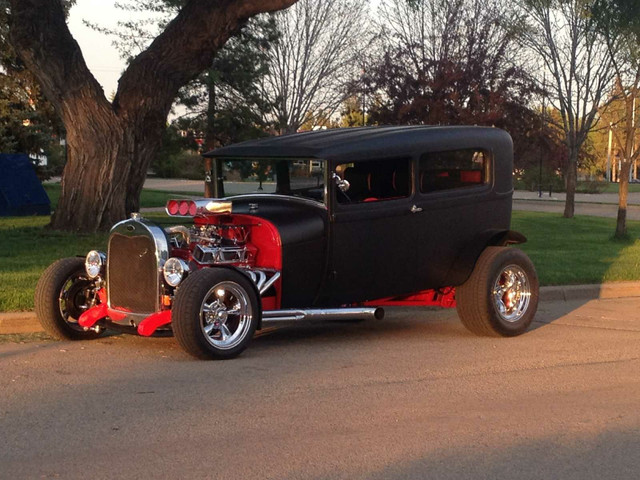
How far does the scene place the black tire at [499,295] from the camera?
9.17 m

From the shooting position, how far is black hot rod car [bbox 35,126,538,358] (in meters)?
7.97

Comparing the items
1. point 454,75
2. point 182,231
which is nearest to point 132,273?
point 182,231

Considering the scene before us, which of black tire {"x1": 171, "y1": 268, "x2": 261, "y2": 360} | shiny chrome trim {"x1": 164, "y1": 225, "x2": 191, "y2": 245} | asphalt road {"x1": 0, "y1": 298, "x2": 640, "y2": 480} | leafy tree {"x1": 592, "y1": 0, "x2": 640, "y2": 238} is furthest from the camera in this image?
leafy tree {"x1": 592, "y1": 0, "x2": 640, "y2": 238}

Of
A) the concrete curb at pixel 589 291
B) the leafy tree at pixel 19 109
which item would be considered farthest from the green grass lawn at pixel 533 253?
the leafy tree at pixel 19 109

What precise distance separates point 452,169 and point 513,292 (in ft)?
4.40

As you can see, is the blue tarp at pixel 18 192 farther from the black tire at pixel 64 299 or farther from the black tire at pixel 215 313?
the black tire at pixel 215 313

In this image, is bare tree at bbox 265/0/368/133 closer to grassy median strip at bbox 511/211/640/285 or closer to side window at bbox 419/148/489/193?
grassy median strip at bbox 511/211/640/285

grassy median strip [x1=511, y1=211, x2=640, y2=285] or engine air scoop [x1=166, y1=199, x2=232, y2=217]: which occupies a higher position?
engine air scoop [x1=166, y1=199, x2=232, y2=217]

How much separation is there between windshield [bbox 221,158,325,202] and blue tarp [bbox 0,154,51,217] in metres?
13.3

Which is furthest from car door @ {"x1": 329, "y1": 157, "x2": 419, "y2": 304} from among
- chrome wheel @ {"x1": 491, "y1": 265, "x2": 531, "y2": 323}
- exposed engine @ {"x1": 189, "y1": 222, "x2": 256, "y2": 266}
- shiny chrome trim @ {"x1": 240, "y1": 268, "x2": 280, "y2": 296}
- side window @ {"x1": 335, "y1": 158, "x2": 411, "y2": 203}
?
chrome wheel @ {"x1": 491, "y1": 265, "x2": 531, "y2": 323}

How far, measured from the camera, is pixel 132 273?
322 inches

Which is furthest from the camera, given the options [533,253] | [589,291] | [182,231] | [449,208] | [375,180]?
[533,253]

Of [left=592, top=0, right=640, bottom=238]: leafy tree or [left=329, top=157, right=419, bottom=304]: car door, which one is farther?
[left=592, top=0, right=640, bottom=238]: leafy tree

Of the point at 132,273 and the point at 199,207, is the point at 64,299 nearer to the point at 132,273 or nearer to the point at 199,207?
the point at 132,273
